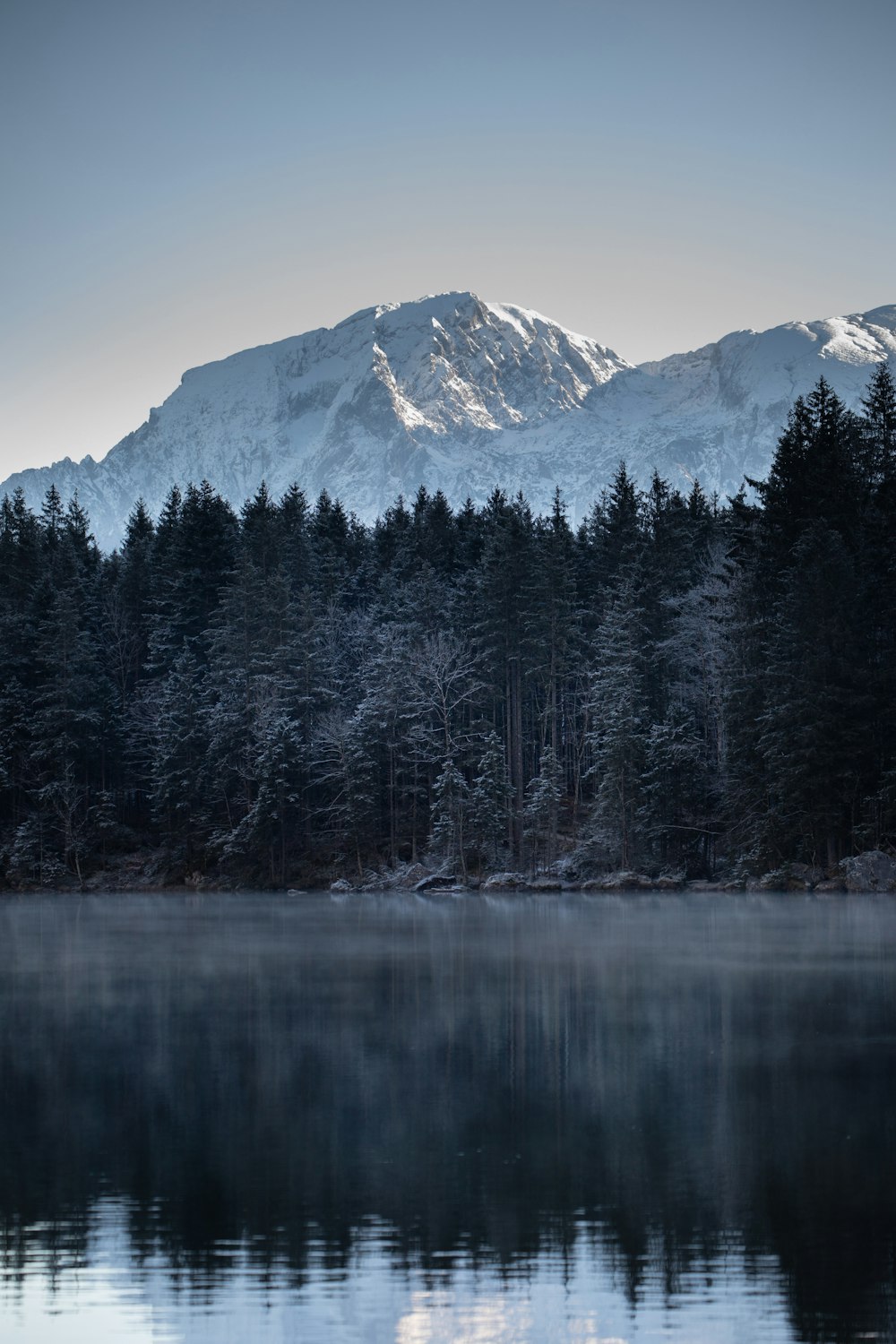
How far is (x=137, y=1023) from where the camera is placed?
25.3 meters

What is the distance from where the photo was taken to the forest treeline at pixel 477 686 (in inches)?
2319

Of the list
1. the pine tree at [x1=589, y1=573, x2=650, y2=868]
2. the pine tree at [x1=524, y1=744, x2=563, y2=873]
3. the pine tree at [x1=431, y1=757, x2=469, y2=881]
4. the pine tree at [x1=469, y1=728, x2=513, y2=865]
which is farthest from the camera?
the pine tree at [x1=524, y1=744, x2=563, y2=873]

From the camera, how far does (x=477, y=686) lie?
7644 cm

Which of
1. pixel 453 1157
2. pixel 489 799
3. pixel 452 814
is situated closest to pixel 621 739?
pixel 489 799

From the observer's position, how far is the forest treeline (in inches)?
2319

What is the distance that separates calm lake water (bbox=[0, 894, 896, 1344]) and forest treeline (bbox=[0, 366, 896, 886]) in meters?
29.3

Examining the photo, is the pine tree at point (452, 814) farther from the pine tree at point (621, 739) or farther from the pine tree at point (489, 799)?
the pine tree at point (621, 739)

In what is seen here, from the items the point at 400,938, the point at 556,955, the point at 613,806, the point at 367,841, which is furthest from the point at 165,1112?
the point at 367,841

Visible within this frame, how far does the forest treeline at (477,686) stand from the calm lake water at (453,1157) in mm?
29264

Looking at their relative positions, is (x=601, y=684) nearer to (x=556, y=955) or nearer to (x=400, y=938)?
(x=400, y=938)

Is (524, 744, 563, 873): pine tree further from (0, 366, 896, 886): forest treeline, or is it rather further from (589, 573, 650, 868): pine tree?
(589, 573, 650, 868): pine tree

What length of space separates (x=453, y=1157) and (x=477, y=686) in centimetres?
6157

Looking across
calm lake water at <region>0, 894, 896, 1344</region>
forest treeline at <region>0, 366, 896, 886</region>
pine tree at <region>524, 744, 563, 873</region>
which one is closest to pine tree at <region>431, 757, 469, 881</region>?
forest treeline at <region>0, 366, 896, 886</region>

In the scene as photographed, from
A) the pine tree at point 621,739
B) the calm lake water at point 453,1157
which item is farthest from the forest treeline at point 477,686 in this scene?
the calm lake water at point 453,1157
